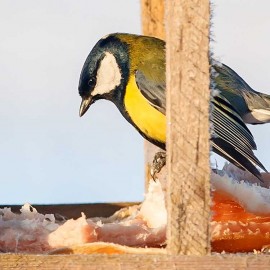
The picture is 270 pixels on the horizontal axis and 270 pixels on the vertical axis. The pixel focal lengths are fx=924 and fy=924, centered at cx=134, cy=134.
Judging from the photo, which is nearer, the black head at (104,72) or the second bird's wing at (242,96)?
the second bird's wing at (242,96)

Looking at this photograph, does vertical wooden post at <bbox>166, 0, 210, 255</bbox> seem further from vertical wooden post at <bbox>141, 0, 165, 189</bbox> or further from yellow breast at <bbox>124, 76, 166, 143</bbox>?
vertical wooden post at <bbox>141, 0, 165, 189</bbox>

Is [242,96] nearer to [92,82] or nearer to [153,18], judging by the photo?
[92,82]

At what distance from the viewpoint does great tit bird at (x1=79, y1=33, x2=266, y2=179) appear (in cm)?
306

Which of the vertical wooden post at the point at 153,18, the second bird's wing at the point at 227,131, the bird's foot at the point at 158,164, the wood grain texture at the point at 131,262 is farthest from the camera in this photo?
the vertical wooden post at the point at 153,18

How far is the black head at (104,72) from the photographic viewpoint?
3.52m

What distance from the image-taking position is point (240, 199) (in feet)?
7.69

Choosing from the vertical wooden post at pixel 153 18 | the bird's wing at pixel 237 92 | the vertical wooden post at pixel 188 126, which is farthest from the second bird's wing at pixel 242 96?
the vertical wooden post at pixel 188 126

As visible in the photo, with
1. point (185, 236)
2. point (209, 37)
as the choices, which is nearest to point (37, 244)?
point (185, 236)

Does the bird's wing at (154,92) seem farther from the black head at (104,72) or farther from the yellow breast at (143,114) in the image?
the black head at (104,72)

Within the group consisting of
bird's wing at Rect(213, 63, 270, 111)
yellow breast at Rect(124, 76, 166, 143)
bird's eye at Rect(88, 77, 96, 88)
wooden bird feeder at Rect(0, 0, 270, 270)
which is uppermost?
bird's eye at Rect(88, 77, 96, 88)

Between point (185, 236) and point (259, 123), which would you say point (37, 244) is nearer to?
point (185, 236)

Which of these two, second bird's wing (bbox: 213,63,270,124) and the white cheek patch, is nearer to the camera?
second bird's wing (bbox: 213,63,270,124)

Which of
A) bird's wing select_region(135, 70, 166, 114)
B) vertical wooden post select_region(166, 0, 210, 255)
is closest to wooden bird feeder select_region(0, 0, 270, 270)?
vertical wooden post select_region(166, 0, 210, 255)

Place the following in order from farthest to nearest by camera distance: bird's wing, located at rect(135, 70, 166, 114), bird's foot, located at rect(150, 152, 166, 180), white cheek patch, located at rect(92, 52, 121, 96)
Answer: white cheek patch, located at rect(92, 52, 121, 96) → bird's wing, located at rect(135, 70, 166, 114) → bird's foot, located at rect(150, 152, 166, 180)
